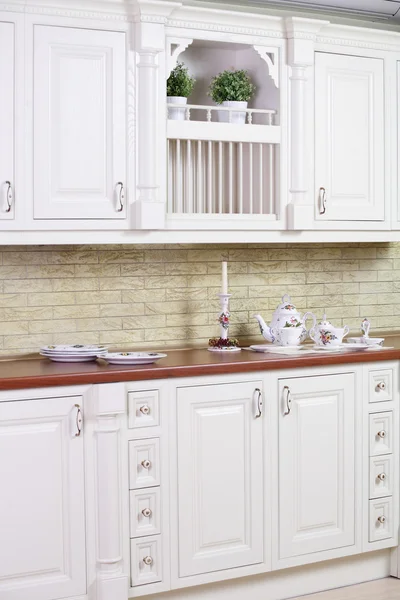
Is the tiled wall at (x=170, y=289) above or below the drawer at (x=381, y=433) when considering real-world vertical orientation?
above

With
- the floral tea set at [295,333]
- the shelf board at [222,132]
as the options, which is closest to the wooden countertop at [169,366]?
the floral tea set at [295,333]

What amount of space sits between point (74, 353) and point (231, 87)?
4.10 ft

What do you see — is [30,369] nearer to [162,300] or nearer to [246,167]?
[162,300]

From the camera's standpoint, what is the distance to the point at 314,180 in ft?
12.4

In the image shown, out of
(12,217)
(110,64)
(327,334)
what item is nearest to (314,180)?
(327,334)

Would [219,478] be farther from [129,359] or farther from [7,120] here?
[7,120]

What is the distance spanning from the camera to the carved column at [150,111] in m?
3.38

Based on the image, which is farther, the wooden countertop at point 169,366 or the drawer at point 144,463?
the drawer at point 144,463

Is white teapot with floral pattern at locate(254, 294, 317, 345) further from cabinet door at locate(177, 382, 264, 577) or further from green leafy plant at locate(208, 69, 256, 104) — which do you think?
green leafy plant at locate(208, 69, 256, 104)

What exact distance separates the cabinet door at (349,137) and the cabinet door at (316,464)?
760 mm

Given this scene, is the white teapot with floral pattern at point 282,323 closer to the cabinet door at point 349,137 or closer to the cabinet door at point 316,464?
the cabinet door at point 316,464

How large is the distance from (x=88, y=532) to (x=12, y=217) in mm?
1121

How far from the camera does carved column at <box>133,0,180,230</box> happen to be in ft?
11.1

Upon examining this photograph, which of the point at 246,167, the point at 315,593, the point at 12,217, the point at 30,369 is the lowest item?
the point at 315,593
